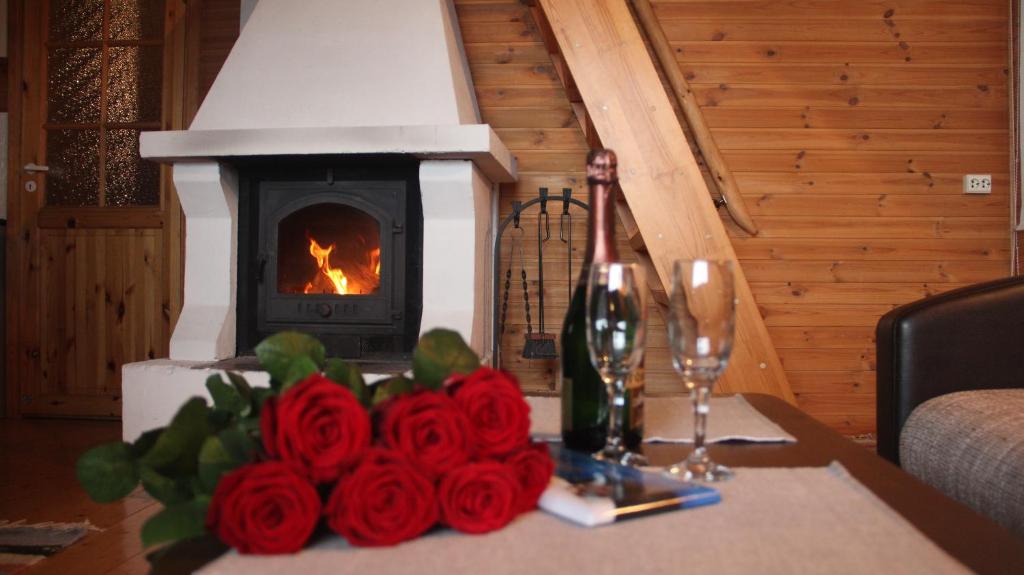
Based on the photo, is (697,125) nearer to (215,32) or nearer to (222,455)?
(215,32)

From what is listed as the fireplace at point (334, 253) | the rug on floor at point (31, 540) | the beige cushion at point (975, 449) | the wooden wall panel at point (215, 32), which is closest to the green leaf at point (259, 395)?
the beige cushion at point (975, 449)

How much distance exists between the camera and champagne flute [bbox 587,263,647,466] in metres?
0.79

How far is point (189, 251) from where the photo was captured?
2814 mm

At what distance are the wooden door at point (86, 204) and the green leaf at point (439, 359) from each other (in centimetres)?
330

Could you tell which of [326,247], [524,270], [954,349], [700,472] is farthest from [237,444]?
[524,270]

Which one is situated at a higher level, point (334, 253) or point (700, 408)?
point (334, 253)

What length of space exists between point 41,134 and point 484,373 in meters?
3.85

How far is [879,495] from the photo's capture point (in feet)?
2.52

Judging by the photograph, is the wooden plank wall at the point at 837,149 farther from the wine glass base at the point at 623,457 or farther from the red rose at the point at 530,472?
the red rose at the point at 530,472

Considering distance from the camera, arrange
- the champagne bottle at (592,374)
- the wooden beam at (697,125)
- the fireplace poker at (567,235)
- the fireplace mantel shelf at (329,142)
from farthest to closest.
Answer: the fireplace poker at (567,235), the wooden beam at (697,125), the fireplace mantel shelf at (329,142), the champagne bottle at (592,374)

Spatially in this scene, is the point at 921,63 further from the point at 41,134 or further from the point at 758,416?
the point at 41,134

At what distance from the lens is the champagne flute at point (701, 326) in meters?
0.78

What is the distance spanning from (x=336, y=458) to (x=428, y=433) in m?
0.07

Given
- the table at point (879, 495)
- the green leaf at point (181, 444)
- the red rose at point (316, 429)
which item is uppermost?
the red rose at point (316, 429)
